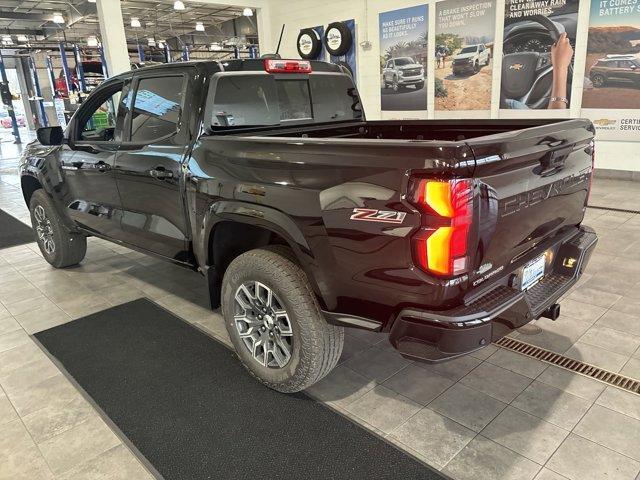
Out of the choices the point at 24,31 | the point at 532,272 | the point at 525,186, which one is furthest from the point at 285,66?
the point at 24,31

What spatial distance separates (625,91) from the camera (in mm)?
6656

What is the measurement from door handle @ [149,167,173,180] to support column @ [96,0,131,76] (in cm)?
659

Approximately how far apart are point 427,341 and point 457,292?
209 millimetres

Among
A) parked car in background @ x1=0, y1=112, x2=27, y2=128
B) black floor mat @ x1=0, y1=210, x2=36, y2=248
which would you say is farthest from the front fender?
parked car in background @ x1=0, y1=112, x2=27, y2=128

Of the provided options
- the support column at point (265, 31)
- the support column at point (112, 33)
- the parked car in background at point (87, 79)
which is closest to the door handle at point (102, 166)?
the support column at point (112, 33)

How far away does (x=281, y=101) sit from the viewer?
3.04 meters

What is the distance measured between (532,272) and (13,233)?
614cm

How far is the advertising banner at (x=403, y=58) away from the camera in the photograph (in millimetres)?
8461

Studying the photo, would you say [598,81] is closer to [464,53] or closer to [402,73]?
[464,53]

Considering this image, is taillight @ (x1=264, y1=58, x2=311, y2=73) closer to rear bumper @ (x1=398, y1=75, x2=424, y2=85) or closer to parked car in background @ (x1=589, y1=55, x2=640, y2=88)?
parked car in background @ (x1=589, y1=55, x2=640, y2=88)

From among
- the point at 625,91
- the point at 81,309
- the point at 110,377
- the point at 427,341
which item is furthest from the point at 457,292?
the point at 625,91

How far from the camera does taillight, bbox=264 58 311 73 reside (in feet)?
9.61

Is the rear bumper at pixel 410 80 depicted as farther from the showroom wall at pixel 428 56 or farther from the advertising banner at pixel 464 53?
the advertising banner at pixel 464 53

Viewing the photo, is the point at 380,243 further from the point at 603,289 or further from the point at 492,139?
the point at 603,289
